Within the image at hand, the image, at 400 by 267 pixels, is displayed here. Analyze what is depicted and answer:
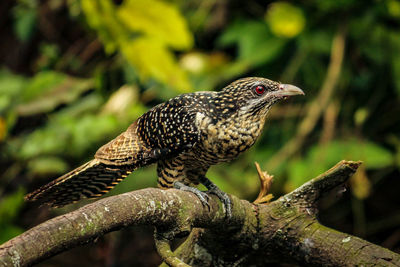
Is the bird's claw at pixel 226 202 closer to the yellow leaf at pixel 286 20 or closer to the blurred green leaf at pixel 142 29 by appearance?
the blurred green leaf at pixel 142 29

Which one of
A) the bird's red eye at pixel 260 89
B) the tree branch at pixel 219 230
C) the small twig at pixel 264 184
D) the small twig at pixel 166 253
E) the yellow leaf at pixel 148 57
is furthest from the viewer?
the yellow leaf at pixel 148 57

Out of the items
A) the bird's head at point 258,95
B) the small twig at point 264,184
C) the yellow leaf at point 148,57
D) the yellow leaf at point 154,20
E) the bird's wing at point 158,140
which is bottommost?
the small twig at point 264,184

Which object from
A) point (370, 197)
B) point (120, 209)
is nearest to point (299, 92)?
point (120, 209)

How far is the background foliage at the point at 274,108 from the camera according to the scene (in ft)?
15.3

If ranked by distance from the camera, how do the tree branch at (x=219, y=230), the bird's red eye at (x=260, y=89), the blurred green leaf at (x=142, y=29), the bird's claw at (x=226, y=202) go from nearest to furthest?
1. the tree branch at (x=219, y=230)
2. the bird's claw at (x=226, y=202)
3. the bird's red eye at (x=260, y=89)
4. the blurred green leaf at (x=142, y=29)

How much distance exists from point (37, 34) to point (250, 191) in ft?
12.5

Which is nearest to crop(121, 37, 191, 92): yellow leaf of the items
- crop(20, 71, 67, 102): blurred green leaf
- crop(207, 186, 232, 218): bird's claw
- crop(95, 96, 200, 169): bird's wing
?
crop(95, 96, 200, 169): bird's wing

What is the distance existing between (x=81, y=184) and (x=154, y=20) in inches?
45.6

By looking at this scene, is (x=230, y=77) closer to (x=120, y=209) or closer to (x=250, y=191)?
(x=250, y=191)

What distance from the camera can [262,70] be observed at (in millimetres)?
5195

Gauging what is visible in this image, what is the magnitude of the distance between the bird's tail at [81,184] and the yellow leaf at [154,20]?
0.93 metres

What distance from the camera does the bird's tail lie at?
244cm

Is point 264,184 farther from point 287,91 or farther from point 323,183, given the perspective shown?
point 287,91

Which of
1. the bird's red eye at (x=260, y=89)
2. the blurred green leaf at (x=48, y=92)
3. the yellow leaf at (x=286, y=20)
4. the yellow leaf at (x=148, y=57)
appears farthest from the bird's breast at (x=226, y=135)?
the blurred green leaf at (x=48, y=92)
